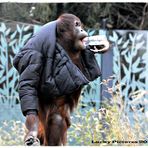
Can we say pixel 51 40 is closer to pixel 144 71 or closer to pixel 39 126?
pixel 39 126

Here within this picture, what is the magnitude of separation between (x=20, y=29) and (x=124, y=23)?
11.3ft

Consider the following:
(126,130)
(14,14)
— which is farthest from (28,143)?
(14,14)

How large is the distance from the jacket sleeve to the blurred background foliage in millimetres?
5145

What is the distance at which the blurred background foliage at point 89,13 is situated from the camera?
870 centimetres

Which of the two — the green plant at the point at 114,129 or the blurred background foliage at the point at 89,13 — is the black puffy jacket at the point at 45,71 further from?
the blurred background foliage at the point at 89,13

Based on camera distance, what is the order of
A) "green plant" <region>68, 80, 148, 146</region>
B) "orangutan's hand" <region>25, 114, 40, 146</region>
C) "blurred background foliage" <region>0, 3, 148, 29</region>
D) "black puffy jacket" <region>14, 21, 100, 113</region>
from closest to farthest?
"orangutan's hand" <region>25, 114, 40, 146</region>, "black puffy jacket" <region>14, 21, 100, 113</region>, "green plant" <region>68, 80, 148, 146</region>, "blurred background foliage" <region>0, 3, 148, 29</region>

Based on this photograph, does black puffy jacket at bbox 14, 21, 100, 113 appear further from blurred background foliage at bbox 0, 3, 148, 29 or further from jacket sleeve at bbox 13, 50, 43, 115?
blurred background foliage at bbox 0, 3, 148, 29

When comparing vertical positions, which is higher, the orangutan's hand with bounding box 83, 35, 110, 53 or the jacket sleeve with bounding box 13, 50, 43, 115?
the orangutan's hand with bounding box 83, 35, 110, 53

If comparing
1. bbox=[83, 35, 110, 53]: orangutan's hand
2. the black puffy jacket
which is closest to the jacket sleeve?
the black puffy jacket

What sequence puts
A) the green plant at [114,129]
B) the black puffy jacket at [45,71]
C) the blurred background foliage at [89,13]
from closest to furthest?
the black puffy jacket at [45,71] → the green plant at [114,129] → the blurred background foliage at [89,13]

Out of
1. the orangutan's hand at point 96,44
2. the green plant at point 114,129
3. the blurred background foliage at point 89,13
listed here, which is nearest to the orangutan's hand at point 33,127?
Answer: the orangutan's hand at point 96,44

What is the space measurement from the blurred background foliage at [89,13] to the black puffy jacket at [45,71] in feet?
16.8

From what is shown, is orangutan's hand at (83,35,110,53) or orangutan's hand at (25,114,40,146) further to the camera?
orangutan's hand at (83,35,110,53)

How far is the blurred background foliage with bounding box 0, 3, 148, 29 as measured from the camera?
8704mm
